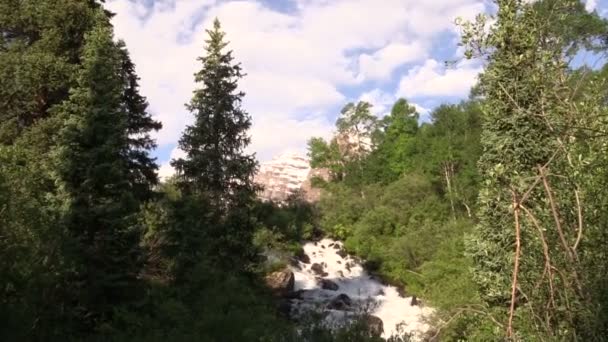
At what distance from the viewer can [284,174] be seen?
245 feet

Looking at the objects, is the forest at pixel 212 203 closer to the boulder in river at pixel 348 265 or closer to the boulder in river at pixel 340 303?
the boulder in river at pixel 340 303

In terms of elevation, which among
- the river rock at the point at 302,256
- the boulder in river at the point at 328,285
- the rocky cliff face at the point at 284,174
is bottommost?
the boulder in river at the point at 328,285

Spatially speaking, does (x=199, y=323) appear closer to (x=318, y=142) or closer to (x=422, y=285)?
(x=422, y=285)

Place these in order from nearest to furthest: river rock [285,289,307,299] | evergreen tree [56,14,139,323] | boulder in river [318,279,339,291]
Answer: evergreen tree [56,14,139,323] → river rock [285,289,307,299] → boulder in river [318,279,339,291]

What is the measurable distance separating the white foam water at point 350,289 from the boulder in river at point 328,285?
9.1 inches

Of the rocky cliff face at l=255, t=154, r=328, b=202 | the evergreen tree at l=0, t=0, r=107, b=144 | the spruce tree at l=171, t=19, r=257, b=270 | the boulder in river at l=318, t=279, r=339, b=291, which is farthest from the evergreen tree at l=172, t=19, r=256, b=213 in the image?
the rocky cliff face at l=255, t=154, r=328, b=202

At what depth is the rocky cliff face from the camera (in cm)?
6725

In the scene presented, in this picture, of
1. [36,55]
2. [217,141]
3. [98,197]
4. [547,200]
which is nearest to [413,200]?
[217,141]

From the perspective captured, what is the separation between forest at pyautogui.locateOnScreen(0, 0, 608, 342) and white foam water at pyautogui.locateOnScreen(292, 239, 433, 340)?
1952 millimetres

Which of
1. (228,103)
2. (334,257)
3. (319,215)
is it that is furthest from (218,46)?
(319,215)

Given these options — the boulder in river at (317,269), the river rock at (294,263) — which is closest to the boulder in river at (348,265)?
the boulder in river at (317,269)

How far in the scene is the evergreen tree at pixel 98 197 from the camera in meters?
12.7

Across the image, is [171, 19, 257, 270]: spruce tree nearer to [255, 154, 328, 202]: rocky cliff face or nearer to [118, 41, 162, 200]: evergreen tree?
[118, 41, 162, 200]: evergreen tree

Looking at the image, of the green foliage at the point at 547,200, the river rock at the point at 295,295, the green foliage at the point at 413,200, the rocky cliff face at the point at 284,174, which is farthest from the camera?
the rocky cliff face at the point at 284,174
